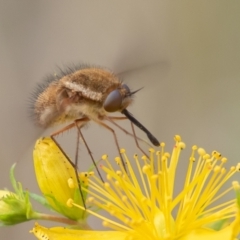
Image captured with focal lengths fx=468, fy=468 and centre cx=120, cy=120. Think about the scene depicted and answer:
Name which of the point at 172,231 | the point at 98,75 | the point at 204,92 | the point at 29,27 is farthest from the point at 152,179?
the point at 29,27

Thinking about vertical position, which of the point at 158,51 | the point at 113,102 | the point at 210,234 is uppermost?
the point at 158,51

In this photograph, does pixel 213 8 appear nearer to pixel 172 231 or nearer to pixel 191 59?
pixel 191 59

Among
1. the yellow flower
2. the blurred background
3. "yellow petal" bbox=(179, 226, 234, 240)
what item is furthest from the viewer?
the blurred background

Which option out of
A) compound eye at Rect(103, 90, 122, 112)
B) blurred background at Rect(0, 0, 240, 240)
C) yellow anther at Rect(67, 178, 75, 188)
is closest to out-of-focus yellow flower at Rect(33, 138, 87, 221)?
yellow anther at Rect(67, 178, 75, 188)

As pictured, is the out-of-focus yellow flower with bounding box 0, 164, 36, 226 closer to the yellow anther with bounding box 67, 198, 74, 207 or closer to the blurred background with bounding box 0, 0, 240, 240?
the yellow anther with bounding box 67, 198, 74, 207

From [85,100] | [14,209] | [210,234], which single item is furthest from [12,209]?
[210,234]

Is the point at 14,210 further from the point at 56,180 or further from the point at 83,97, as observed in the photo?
the point at 83,97
